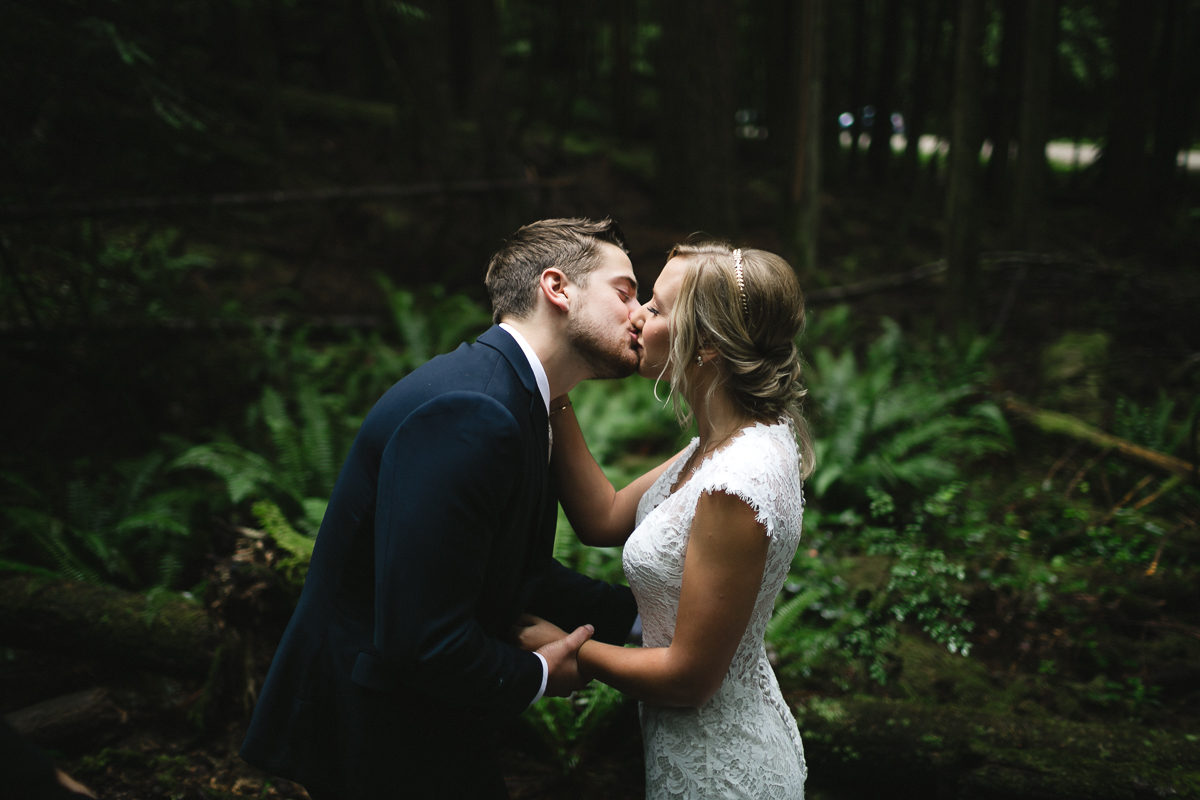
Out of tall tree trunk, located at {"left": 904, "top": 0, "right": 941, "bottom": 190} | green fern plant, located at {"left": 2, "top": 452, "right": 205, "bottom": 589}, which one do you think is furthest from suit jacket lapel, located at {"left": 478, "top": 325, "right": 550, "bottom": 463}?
tall tree trunk, located at {"left": 904, "top": 0, "right": 941, "bottom": 190}

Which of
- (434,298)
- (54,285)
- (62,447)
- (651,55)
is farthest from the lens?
(651,55)

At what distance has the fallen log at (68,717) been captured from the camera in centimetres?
309

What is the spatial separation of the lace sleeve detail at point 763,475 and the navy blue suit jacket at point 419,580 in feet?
1.85

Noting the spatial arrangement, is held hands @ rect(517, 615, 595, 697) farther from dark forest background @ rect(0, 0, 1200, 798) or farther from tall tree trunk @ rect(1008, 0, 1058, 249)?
tall tree trunk @ rect(1008, 0, 1058, 249)

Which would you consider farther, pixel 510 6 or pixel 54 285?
pixel 510 6

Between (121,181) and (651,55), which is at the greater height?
(651,55)

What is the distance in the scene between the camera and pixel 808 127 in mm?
8914

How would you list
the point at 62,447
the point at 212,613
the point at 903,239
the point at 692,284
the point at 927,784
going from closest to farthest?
the point at 692,284
the point at 927,784
the point at 212,613
the point at 62,447
the point at 903,239

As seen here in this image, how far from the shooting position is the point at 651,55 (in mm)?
26328

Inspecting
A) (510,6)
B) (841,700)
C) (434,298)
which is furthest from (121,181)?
(510,6)

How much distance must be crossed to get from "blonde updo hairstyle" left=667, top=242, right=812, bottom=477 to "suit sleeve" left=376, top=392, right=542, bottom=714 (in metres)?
0.67

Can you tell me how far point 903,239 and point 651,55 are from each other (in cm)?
1661

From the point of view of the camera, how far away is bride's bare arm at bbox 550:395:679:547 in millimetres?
2488

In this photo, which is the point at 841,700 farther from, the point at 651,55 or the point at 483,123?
the point at 651,55
